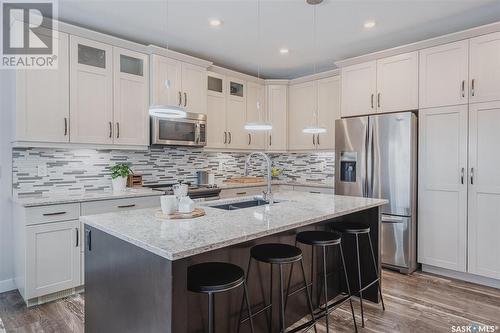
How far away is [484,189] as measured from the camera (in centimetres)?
316

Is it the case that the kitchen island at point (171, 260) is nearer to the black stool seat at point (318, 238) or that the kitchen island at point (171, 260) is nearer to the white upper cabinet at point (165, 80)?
the black stool seat at point (318, 238)

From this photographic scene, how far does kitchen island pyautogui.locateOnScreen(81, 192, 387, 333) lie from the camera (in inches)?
55.3

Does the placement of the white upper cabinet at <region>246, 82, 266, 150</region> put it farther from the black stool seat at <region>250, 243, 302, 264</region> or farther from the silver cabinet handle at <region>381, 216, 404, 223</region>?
the black stool seat at <region>250, 243, 302, 264</region>

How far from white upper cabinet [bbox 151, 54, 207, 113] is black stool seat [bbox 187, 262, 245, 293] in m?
2.44

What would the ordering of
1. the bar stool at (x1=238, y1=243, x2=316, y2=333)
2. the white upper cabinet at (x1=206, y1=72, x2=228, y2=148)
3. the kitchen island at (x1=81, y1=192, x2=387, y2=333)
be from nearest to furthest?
the kitchen island at (x1=81, y1=192, x2=387, y2=333) < the bar stool at (x1=238, y1=243, x2=316, y2=333) < the white upper cabinet at (x1=206, y1=72, x2=228, y2=148)

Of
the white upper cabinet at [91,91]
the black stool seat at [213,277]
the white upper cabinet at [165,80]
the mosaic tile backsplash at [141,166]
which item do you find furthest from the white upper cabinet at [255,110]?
the black stool seat at [213,277]

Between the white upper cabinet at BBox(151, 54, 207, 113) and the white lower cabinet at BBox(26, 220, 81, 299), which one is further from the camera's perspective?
the white upper cabinet at BBox(151, 54, 207, 113)

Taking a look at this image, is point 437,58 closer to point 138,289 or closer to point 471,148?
point 471,148

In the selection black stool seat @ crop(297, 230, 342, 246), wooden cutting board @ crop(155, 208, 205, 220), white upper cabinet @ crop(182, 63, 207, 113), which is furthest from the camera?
white upper cabinet @ crop(182, 63, 207, 113)

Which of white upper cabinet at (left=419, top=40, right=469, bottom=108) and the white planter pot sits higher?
white upper cabinet at (left=419, top=40, right=469, bottom=108)

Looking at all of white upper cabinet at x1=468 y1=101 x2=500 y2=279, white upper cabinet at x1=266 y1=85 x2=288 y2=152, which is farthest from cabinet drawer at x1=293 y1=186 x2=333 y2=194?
white upper cabinet at x1=468 y1=101 x2=500 y2=279

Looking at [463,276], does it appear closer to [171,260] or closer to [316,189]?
[316,189]

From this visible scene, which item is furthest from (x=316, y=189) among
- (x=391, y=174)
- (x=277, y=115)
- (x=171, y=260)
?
(x=171, y=260)

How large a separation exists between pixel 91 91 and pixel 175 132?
1029 mm
